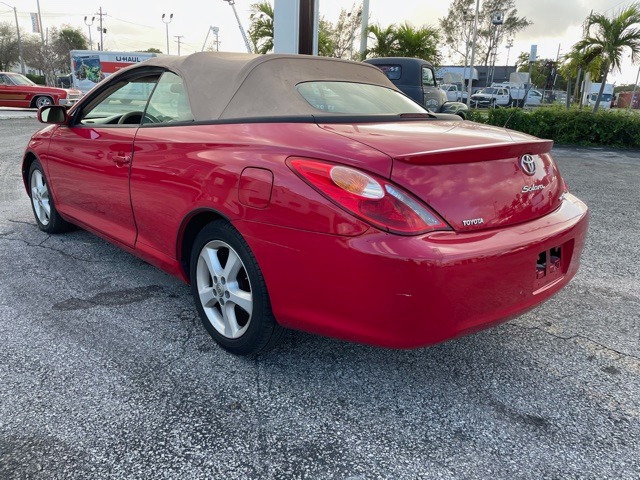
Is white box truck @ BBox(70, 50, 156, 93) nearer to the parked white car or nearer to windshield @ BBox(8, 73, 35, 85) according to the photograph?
windshield @ BBox(8, 73, 35, 85)

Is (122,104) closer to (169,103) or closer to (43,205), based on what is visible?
(169,103)

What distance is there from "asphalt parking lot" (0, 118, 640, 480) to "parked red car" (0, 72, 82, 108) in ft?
70.6

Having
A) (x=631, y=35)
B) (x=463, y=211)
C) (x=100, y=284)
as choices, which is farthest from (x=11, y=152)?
(x=631, y=35)

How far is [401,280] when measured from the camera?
6.07ft

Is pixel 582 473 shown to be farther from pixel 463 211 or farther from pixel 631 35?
pixel 631 35

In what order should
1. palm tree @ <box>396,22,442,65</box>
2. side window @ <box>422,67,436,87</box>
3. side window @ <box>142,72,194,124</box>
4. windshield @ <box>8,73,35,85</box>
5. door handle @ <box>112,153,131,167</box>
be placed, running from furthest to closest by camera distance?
windshield @ <box>8,73,35,85</box> → palm tree @ <box>396,22,442,65</box> → side window @ <box>422,67,436,87</box> → door handle @ <box>112,153,131,167</box> → side window @ <box>142,72,194,124</box>

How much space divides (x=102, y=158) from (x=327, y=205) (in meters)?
1.98

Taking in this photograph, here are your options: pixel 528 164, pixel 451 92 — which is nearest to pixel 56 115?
pixel 528 164

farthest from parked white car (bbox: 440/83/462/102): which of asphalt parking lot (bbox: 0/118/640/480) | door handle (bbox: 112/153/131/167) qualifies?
asphalt parking lot (bbox: 0/118/640/480)

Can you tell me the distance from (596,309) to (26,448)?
311 centimetres

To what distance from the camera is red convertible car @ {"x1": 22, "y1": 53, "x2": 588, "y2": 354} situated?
192 centimetres

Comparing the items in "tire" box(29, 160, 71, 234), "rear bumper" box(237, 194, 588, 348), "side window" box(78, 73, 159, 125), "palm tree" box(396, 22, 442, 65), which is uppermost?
"palm tree" box(396, 22, 442, 65)

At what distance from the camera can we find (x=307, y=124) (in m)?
2.34

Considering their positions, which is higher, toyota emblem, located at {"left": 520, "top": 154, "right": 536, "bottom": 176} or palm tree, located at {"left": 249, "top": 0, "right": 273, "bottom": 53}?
palm tree, located at {"left": 249, "top": 0, "right": 273, "bottom": 53}
